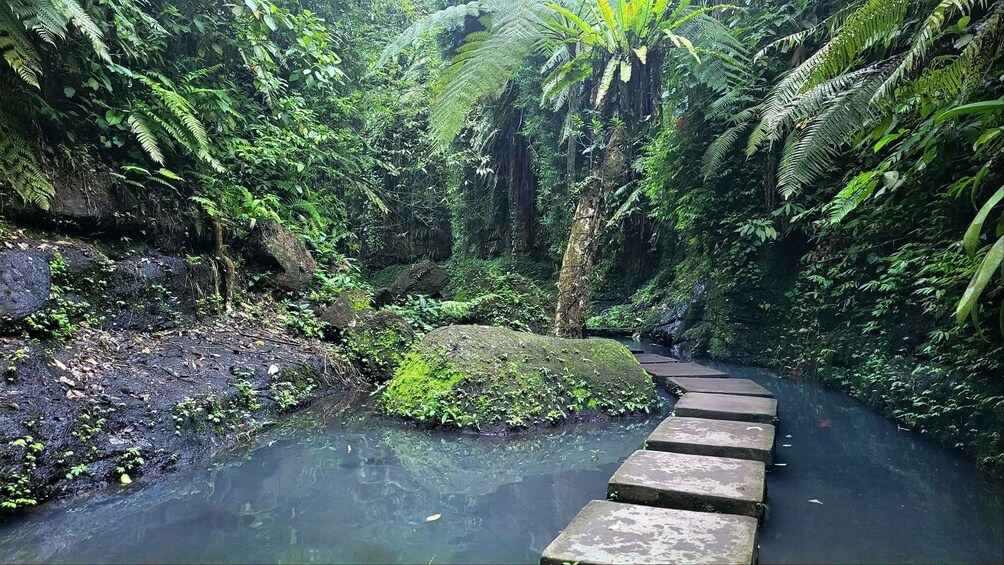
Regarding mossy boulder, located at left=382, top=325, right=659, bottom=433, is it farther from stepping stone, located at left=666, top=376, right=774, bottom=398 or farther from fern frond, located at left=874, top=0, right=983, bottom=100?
fern frond, located at left=874, top=0, right=983, bottom=100

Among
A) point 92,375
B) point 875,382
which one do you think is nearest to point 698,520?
point 875,382

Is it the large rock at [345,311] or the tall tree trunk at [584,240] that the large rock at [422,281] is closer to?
the large rock at [345,311]

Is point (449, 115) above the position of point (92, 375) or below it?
above

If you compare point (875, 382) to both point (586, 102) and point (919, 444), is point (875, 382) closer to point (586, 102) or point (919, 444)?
point (919, 444)

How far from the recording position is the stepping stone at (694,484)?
2123 millimetres

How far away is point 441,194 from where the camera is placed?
42.6 feet

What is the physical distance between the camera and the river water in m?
2.02

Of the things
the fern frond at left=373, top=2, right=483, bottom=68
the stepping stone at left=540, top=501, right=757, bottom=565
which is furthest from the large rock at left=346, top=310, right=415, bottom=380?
the stepping stone at left=540, top=501, right=757, bottom=565

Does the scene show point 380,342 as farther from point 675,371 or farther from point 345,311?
point 675,371

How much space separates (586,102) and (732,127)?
4.21 m

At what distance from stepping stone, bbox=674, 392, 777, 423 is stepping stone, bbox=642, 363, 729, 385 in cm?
100

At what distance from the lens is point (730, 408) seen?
11.8ft

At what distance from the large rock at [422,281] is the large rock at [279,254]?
12.6ft

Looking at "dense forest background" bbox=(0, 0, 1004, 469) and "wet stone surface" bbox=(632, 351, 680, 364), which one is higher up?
"dense forest background" bbox=(0, 0, 1004, 469)
